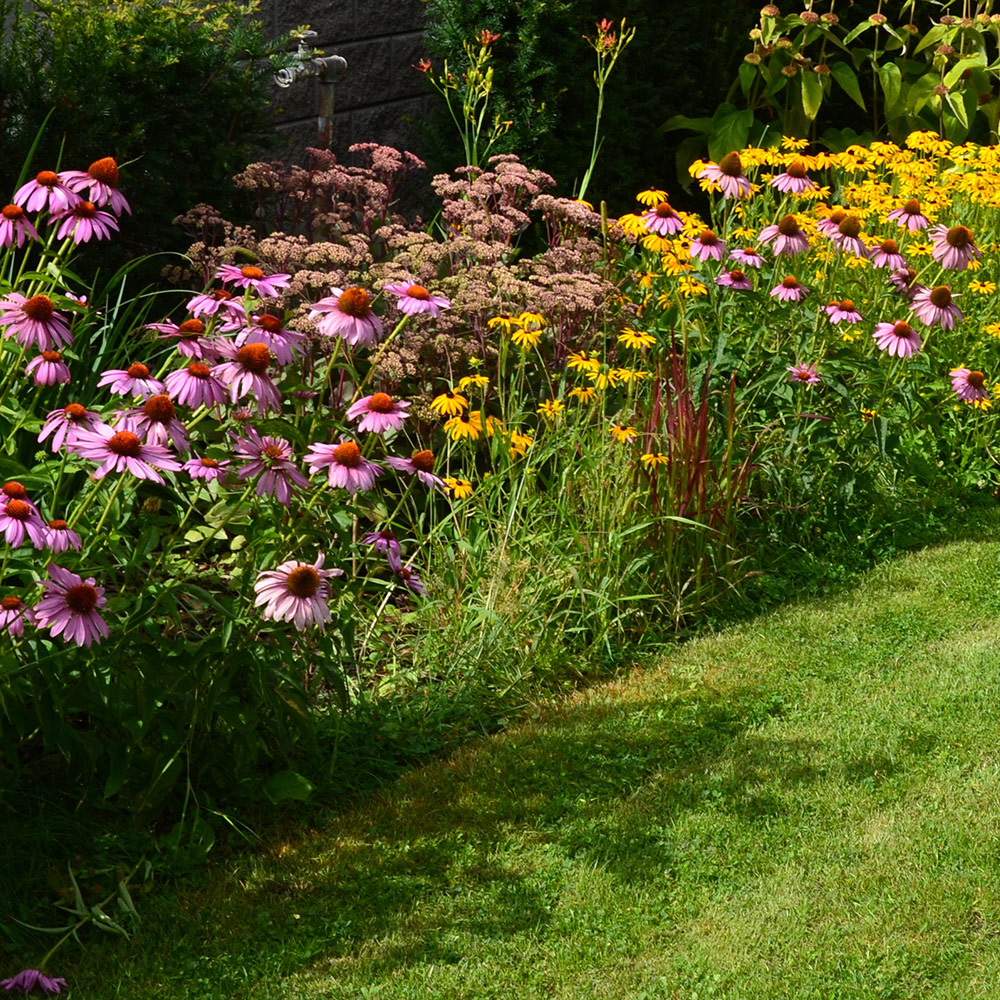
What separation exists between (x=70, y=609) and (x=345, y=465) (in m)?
0.61

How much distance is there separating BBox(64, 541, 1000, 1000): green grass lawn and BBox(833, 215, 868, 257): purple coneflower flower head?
1534mm

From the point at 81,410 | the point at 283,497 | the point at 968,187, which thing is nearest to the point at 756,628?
the point at 283,497

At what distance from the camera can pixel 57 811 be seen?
2992mm

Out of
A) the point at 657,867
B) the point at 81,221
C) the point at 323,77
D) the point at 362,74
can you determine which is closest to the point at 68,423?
the point at 81,221

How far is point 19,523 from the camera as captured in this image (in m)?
2.50

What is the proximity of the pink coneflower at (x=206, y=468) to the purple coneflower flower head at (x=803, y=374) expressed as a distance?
228cm

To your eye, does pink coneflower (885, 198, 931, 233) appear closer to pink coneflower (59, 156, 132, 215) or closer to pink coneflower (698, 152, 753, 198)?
pink coneflower (698, 152, 753, 198)

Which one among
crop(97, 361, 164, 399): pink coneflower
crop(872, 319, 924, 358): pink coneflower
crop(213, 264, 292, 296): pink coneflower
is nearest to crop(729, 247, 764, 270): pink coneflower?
crop(872, 319, 924, 358): pink coneflower

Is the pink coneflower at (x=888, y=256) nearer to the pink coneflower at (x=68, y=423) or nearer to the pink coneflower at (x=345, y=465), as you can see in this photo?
the pink coneflower at (x=345, y=465)

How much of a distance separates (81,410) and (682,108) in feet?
18.9

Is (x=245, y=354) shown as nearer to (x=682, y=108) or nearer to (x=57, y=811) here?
(x=57, y=811)

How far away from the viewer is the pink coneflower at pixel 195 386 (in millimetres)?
2725

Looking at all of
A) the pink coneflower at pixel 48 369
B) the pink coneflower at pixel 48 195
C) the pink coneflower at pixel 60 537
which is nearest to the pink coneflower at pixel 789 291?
the pink coneflower at pixel 48 195

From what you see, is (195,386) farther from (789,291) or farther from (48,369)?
(789,291)
